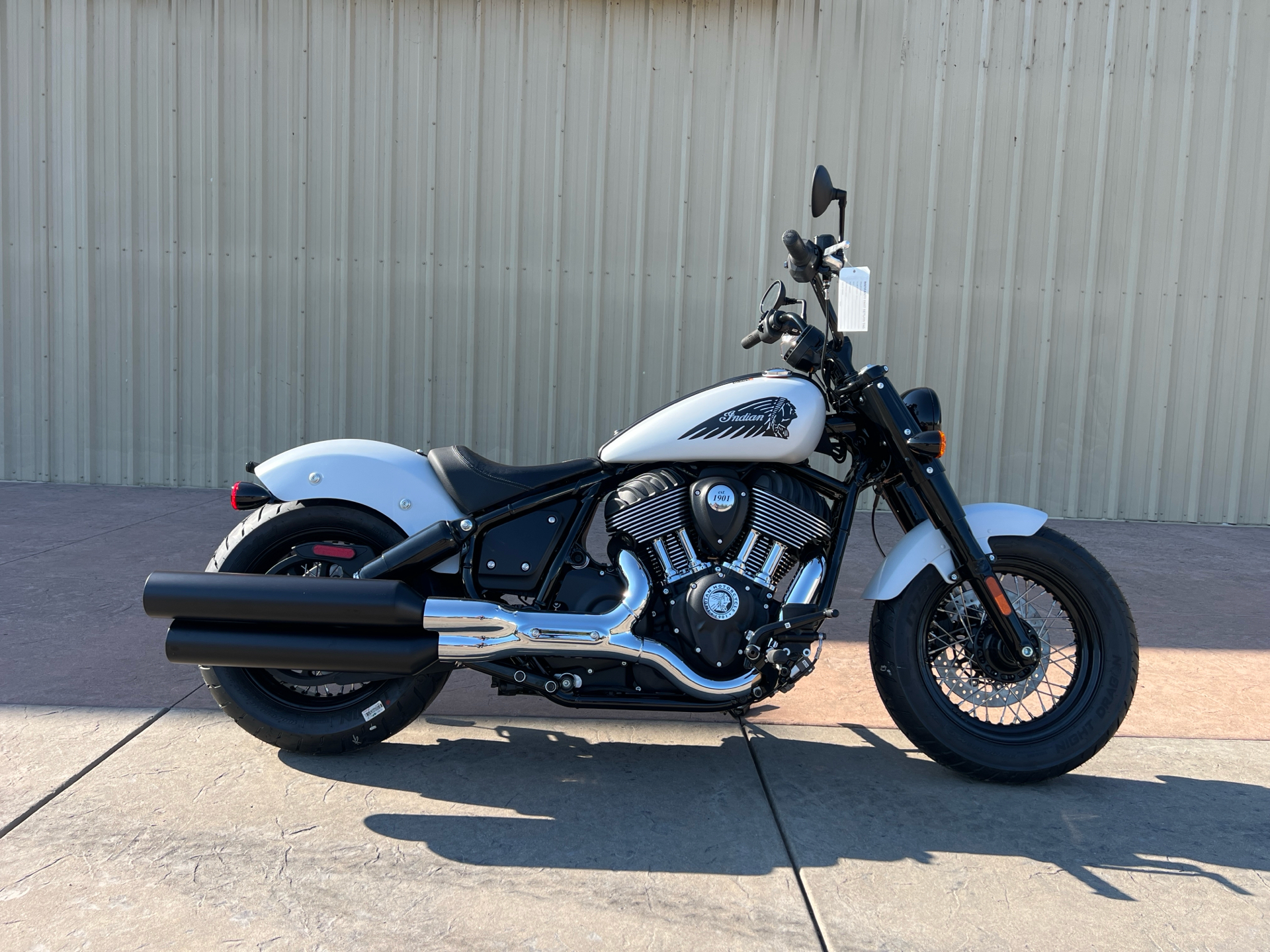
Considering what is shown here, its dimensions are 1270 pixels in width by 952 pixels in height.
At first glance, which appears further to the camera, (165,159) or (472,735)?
(165,159)

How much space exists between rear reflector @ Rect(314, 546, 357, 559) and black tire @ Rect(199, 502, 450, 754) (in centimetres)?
5

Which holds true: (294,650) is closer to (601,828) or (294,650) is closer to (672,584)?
(601,828)

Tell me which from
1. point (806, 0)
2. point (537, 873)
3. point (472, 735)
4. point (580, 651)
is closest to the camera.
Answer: point (537, 873)

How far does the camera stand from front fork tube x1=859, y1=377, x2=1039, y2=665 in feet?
9.15

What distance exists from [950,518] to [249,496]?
212 cm

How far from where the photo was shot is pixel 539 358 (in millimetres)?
7445

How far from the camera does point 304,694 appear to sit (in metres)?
2.88

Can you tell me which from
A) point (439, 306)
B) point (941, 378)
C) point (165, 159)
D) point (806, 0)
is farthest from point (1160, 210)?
point (165, 159)

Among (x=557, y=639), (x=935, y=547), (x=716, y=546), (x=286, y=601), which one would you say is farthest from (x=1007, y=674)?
(x=286, y=601)

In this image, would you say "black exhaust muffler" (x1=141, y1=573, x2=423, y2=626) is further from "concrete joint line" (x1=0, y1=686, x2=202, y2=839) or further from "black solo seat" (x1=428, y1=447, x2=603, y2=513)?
"concrete joint line" (x1=0, y1=686, x2=202, y2=839)

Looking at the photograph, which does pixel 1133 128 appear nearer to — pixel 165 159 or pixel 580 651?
pixel 580 651

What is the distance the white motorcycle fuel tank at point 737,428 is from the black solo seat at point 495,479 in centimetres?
14

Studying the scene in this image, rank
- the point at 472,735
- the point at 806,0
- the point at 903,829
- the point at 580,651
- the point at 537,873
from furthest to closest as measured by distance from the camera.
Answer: the point at 806,0 → the point at 472,735 → the point at 580,651 → the point at 903,829 → the point at 537,873

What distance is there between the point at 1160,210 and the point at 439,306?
5846mm
